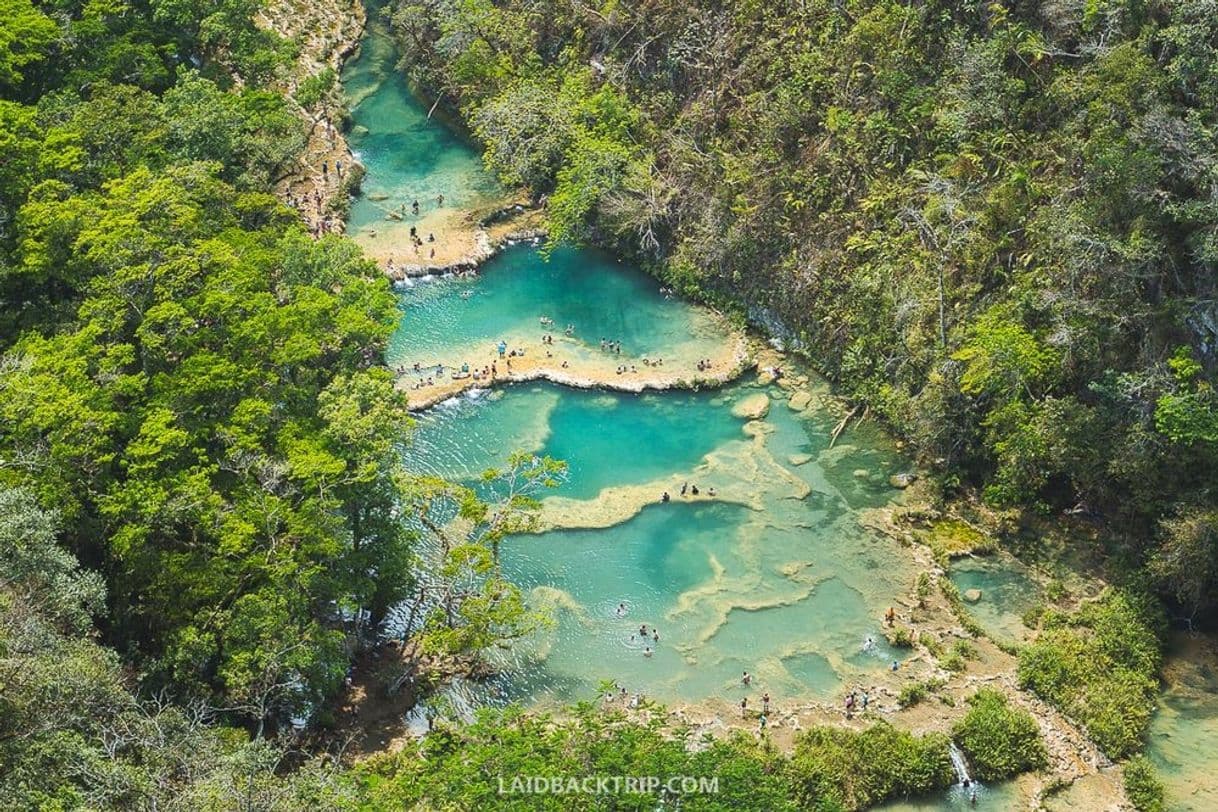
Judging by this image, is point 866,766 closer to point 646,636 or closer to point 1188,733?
point 646,636

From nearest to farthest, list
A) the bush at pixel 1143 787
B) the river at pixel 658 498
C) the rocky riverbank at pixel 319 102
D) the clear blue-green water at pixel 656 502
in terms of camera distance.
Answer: the bush at pixel 1143 787
the river at pixel 658 498
the clear blue-green water at pixel 656 502
the rocky riverbank at pixel 319 102

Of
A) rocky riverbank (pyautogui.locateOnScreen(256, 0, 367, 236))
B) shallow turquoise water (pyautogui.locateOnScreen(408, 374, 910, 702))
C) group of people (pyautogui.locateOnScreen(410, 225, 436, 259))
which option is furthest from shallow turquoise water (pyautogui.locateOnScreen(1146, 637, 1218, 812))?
rocky riverbank (pyautogui.locateOnScreen(256, 0, 367, 236))

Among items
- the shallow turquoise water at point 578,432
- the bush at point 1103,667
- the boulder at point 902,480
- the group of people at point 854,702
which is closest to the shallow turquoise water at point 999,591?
the bush at point 1103,667

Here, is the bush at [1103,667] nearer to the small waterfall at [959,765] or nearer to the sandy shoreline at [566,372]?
the small waterfall at [959,765]

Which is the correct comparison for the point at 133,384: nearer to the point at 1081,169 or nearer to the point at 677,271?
the point at 677,271

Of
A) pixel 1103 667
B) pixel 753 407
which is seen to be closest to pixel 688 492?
pixel 753 407

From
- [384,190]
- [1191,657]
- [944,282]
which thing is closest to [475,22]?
[384,190]
